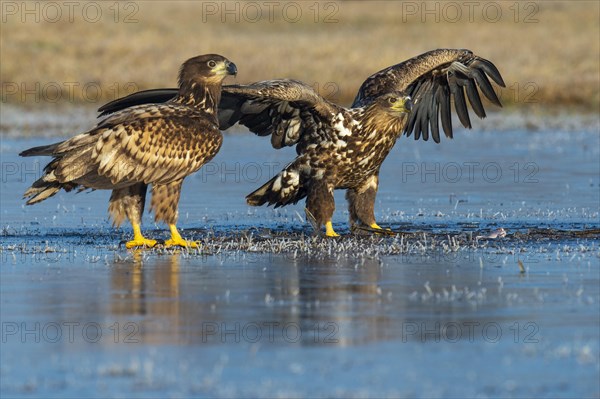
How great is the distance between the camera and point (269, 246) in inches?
494

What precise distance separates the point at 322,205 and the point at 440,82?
112 inches

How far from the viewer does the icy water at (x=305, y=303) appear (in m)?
7.29

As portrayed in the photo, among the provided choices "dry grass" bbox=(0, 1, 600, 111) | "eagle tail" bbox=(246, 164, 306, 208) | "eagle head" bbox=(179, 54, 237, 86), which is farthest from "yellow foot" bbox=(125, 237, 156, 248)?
"dry grass" bbox=(0, 1, 600, 111)

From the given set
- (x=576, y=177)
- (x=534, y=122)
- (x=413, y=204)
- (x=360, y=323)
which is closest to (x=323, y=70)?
(x=534, y=122)

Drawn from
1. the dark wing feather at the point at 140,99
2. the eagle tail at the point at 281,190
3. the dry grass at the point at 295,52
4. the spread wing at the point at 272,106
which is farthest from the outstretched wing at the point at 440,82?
the dry grass at the point at 295,52

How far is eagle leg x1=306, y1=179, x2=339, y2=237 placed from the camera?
13.5 metres

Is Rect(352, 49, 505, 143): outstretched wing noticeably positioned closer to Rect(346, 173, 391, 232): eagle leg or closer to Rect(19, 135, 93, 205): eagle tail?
Rect(346, 173, 391, 232): eagle leg

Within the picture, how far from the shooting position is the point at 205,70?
12867 millimetres

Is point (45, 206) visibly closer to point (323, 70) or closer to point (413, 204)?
point (413, 204)

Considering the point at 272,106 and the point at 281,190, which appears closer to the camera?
the point at 281,190

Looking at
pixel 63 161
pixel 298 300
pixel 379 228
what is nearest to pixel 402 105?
pixel 379 228

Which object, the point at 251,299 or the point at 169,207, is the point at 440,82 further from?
the point at 251,299

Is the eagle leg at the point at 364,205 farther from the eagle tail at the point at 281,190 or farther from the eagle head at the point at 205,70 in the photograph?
the eagle head at the point at 205,70

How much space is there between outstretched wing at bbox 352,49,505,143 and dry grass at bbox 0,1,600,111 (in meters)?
16.3
